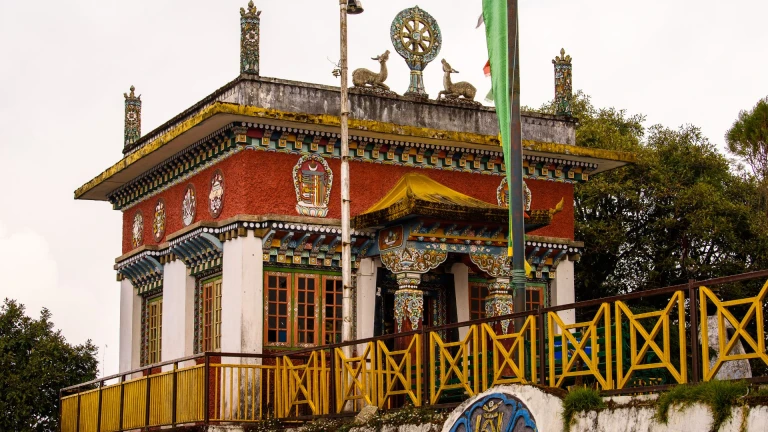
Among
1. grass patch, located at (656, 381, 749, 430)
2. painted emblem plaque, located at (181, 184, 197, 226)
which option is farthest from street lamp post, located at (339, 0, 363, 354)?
grass patch, located at (656, 381, 749, 430)

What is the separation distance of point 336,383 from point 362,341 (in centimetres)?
172

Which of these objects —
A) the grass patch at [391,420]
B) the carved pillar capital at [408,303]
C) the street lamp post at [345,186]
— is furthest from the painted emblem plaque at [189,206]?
the grass patch at [391,420]

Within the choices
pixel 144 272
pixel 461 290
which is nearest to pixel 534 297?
pixel 461 290

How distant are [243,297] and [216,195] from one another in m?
2.14

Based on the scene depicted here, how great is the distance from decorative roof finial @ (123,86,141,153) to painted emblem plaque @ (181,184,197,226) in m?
3.75

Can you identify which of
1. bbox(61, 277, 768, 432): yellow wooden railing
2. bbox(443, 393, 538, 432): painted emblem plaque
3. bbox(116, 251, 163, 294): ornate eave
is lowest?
bbox(443, 393, 538, 432): painted emblem plaque

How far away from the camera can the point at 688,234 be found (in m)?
31.4

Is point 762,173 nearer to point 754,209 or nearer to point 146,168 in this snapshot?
point 754,209

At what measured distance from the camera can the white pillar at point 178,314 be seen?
23.0 metres

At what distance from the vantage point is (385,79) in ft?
76.6

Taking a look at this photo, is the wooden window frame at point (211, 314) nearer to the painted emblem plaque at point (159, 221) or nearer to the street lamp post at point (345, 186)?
the painted emblem plaque at point (159, 221)

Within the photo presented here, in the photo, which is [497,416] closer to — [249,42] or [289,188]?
[289,188]

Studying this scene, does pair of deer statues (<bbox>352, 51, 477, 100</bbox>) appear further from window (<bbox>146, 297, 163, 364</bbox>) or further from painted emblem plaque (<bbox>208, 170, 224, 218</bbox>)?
window (<bbox>146, 297, 163, 364</bbox>)

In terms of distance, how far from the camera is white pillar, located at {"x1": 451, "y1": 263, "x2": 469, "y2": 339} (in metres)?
23.1
